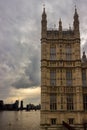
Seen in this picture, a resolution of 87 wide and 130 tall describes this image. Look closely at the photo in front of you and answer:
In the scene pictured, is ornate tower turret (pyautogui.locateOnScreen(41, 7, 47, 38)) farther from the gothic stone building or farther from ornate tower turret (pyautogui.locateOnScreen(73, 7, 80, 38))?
ornate tower turret (pyautogui.locateOnScreen(73, 7, 80, 38))

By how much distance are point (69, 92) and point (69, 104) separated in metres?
2.43

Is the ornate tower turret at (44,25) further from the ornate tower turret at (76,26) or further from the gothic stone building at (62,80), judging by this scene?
the ornate tower turret at (76,26)

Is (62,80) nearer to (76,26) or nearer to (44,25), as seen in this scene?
(76,26)

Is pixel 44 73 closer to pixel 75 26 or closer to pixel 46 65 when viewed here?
pixel 46 65

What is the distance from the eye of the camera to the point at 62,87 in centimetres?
5647

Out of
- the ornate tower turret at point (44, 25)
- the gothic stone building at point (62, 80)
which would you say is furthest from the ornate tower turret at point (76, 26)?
the ornate tower turret at point (44, 25)

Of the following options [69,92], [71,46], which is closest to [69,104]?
[69,92]

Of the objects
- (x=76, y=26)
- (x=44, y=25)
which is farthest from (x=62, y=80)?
(x=44, y=25)

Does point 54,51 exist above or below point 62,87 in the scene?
above

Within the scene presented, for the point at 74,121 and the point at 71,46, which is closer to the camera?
the point at 74,121

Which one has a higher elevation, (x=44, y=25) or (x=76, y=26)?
(x=44, y=25)

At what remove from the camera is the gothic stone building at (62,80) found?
55.2m

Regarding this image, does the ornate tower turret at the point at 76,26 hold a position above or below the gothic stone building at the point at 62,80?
above

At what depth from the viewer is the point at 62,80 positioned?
56.9 m
